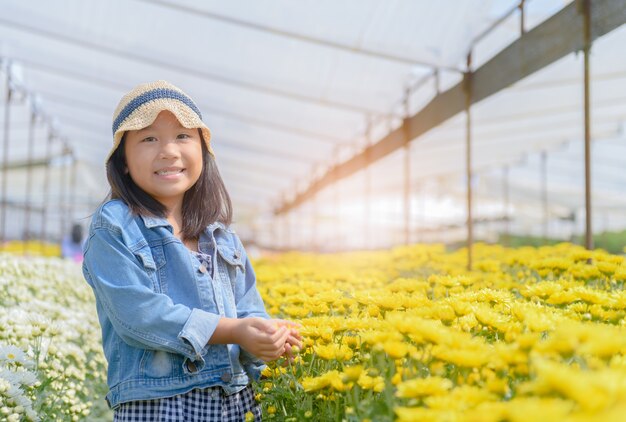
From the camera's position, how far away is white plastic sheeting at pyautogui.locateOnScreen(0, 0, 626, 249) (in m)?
5.21

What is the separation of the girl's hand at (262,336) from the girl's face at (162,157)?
1.60ft

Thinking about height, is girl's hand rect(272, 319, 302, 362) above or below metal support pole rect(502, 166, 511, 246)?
below

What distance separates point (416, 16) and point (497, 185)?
15.4 metres

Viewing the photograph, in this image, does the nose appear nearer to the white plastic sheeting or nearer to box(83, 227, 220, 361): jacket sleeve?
box(83, 227, 220, 361): jacket sleeve

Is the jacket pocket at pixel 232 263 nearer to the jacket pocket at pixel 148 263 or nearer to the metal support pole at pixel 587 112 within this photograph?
the jacket pocket at pixel 148 263

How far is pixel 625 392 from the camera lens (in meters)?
0.83

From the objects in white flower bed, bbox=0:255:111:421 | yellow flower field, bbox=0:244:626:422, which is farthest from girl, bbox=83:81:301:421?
white flower bed, bbox=0:255:111:421

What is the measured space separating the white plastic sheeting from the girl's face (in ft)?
10.7

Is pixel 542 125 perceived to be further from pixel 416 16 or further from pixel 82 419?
pixel 82 419

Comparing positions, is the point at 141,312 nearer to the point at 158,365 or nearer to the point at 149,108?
the point at 158,365

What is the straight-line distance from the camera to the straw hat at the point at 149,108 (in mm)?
1896

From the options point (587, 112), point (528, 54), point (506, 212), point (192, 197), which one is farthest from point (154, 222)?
point (506, 212)

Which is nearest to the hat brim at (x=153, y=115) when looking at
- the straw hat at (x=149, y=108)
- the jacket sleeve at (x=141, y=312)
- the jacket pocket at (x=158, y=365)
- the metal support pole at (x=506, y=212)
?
the straw hat at (x=149, y=108)

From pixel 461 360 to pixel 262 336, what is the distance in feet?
2.06
